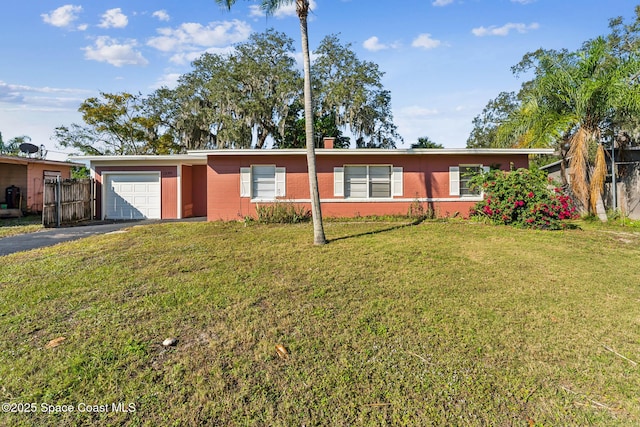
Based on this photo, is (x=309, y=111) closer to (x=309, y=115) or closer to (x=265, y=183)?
(x=309, y=115)

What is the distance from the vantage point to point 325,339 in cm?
320

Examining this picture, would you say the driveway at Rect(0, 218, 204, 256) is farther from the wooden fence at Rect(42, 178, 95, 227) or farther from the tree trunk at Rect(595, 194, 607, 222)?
the tree trunk at Rect(595, 194, 607, 222)

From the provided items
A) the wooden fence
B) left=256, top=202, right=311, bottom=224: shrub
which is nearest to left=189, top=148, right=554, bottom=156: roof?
left=256, top=202, right=311, bottom=224: shrub

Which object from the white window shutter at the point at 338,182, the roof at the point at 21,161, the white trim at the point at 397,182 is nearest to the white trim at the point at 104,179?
the roof at the point at 21,161

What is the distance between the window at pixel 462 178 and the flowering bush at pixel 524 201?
3.00 feet

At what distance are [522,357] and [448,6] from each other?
401 inches

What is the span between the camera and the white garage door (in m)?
13.6

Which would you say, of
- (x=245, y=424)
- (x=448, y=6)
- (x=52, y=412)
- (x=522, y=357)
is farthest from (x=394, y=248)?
(x=448, y=6)

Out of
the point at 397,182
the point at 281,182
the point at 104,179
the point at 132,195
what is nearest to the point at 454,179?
the point at 397,182

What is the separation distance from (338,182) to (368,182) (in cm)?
120

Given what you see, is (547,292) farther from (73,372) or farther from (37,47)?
(37,47)

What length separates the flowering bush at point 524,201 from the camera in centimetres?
968

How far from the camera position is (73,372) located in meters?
2.64

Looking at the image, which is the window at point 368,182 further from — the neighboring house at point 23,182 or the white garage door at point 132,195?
the neighboring house at point 23,182
